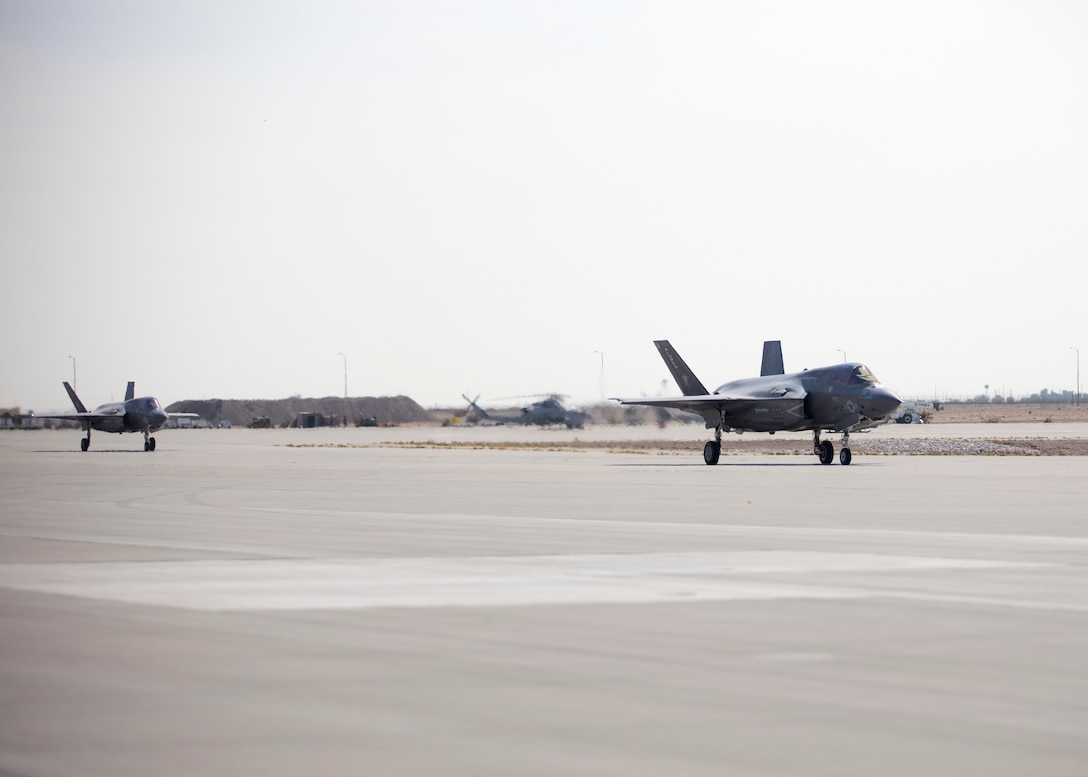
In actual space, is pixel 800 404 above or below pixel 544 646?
above

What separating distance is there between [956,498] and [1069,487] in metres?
5.00

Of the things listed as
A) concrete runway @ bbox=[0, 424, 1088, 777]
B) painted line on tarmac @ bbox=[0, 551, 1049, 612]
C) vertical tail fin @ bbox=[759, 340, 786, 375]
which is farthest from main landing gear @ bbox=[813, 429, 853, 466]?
painted line on tarmac @ bbox=[0, 551, 1049, 612]

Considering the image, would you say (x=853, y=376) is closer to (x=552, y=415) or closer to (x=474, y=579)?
(x=474, y=579)

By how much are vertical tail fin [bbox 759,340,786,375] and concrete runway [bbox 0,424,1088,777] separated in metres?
34.3

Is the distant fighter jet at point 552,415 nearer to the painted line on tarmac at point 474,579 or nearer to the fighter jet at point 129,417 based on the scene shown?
the fighter jet at point 129,417

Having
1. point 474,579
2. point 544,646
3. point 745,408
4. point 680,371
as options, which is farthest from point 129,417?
point 544,646

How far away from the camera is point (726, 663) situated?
27.5 feet

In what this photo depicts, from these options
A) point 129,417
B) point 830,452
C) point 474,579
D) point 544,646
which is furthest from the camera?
point 129,417

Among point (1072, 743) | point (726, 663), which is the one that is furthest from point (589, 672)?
point (1072, 743)

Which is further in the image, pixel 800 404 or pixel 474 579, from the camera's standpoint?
pixel 800 404

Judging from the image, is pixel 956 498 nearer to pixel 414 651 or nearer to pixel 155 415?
pixel 414 651

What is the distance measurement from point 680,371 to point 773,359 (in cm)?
378

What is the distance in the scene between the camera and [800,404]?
48812 mm

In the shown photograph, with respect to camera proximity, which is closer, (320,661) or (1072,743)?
(1072,743)
